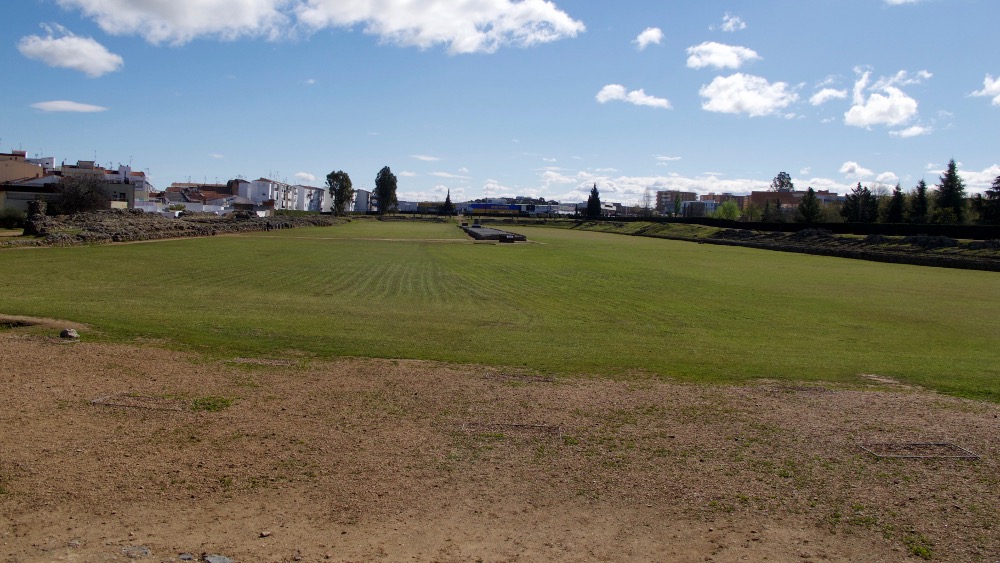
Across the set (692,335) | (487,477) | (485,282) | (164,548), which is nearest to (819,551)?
(487,477)

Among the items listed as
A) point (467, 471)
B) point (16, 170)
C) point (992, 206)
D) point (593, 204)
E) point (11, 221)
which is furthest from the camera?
point (593, 204)

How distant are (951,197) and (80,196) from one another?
82.2 metres

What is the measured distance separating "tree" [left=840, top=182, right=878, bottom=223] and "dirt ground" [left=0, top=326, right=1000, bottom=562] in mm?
73163

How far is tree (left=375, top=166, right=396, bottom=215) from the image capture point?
149m

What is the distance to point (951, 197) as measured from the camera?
66125 mm

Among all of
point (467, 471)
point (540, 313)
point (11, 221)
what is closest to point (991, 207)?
point (540, 313)

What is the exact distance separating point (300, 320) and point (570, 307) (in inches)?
303

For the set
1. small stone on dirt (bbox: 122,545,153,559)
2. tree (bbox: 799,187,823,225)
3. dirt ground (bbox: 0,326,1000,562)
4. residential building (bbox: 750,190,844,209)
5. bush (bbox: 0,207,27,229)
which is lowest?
small stone on dirt (bbox: 122,545,153,559)

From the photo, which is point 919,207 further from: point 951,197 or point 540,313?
point 540,313

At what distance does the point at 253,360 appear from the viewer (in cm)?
1080

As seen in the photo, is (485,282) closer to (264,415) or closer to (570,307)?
(570,307)

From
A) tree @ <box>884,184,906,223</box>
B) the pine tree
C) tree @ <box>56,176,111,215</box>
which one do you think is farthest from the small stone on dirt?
tree @ <box>884,184,906,223</box>

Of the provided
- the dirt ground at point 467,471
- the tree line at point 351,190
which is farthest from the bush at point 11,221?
the tree line at point 351,190

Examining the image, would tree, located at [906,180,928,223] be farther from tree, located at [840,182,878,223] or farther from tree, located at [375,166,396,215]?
→ tree, located at [375,166,396,215]
